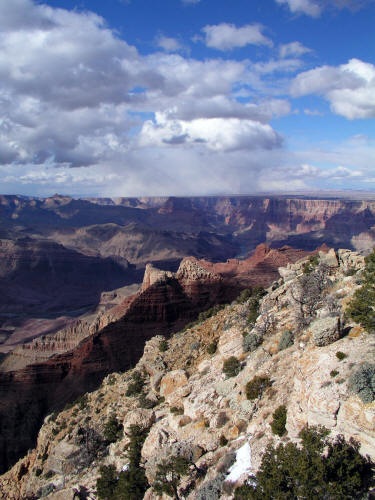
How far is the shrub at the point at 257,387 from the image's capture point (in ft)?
68.2

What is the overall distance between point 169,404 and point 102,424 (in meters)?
7.97

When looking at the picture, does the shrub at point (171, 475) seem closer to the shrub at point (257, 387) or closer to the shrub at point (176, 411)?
the shrub at point (176, 411)

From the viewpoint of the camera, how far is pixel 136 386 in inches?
1288

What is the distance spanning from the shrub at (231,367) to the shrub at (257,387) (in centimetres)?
344

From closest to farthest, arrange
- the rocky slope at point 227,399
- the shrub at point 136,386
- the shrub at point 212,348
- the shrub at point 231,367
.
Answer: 1. the rocky slope at point 227,399
2. the shrub at point 231,367
3. the shrub at point 212,348
4. the shrub at point 136,386

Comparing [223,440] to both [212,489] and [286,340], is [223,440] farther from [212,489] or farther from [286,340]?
[286,340]

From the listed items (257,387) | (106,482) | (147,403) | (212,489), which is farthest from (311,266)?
(106,482)

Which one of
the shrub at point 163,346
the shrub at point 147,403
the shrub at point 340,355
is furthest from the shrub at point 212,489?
the shrub at point 163,346

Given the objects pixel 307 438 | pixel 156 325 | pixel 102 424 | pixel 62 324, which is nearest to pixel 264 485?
pixel 307 438

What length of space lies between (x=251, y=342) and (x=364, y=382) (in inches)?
465

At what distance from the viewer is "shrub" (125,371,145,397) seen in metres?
32.4

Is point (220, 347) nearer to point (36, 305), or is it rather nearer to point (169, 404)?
point (169, 404)

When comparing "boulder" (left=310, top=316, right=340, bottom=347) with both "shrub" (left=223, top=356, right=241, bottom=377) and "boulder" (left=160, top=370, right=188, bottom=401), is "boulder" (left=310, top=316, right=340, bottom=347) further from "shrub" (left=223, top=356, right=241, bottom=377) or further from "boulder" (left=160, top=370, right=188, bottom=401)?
"boulder" (left=160, top=370, right=188, bottom=401)

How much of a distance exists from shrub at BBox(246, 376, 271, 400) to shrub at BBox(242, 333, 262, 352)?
5.38 meters
